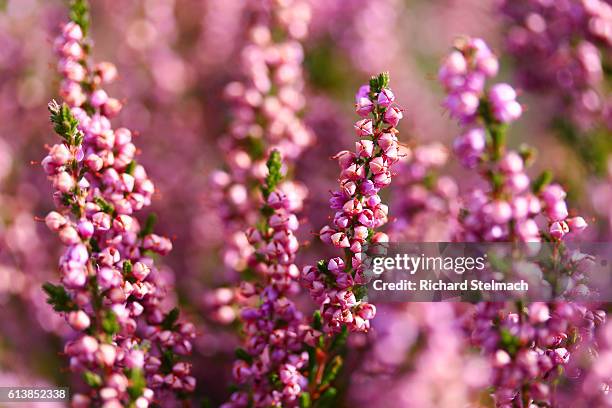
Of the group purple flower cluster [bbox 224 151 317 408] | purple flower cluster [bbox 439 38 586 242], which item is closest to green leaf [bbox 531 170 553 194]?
purple flower cluster [bbox 439 38 586 242]

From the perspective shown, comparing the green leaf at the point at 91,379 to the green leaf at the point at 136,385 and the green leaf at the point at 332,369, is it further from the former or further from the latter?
the green leaf at the point at 332,369

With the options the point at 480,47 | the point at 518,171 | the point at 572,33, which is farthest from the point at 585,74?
the point at 518,171

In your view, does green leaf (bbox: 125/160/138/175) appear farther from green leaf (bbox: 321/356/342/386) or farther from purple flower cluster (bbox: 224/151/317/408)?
green leaf (bbox: 321/356/342/386)

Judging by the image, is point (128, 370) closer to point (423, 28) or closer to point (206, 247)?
point (206, 247)

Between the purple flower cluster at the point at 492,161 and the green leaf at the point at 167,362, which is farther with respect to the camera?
the green leaf at the point at 167,362

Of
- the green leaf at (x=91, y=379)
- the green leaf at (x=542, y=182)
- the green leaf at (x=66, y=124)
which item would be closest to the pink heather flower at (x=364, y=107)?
the green leaf at (x=542, y=182)

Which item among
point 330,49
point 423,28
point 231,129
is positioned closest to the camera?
point 231,129
